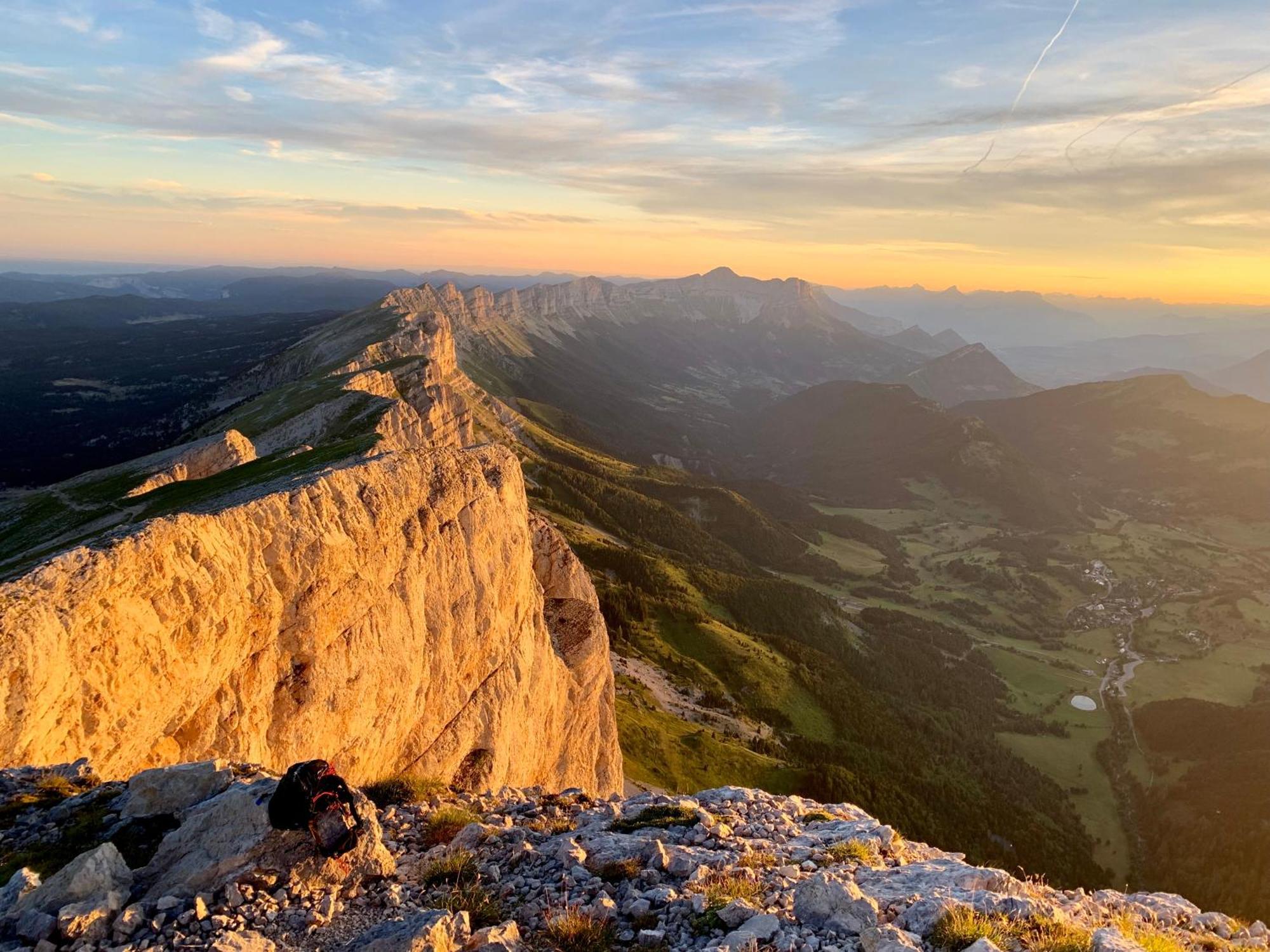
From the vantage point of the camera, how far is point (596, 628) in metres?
60.5

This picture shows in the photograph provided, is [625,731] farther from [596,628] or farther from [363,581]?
[363,581]

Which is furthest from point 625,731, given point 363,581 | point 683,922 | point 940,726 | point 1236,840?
point 1236,840

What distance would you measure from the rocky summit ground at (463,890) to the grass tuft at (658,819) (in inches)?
25.5

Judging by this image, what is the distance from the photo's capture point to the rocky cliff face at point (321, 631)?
18.4m

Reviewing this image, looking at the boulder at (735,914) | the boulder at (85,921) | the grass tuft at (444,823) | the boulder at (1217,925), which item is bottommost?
the boulder at (1217,925)

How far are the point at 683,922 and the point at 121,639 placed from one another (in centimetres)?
1841

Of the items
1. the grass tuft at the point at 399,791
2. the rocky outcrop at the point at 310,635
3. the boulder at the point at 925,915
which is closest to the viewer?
the boulder at the point at 925,915

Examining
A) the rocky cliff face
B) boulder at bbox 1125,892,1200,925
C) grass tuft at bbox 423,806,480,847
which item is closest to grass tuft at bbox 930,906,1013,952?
boulder at bbox 1125,892,1200,925

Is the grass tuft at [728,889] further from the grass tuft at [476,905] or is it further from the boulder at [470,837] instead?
the boulder at [470,837]

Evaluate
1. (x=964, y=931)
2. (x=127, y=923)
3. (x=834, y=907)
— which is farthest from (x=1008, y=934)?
(x=127, y=923)

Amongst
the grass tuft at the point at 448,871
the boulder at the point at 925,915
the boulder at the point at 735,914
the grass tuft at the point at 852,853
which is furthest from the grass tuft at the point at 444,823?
the boulder at the point at 925,915

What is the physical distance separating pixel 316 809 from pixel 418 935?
12.7 feet

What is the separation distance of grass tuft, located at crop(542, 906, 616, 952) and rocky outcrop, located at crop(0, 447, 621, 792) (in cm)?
1514

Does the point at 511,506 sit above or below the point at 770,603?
above
